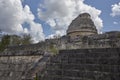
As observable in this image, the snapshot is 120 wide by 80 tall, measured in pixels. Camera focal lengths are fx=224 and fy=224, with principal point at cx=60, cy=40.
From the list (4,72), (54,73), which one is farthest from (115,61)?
(4,72)

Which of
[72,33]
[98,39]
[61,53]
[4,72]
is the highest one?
[72,33]

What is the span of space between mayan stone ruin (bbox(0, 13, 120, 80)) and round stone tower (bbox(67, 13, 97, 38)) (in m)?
5.28

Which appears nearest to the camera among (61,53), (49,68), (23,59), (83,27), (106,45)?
(49,68)

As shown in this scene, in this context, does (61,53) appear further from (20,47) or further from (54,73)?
(20,47)

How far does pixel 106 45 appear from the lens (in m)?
9.20

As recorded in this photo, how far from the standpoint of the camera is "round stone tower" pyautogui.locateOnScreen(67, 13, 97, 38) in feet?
55.1

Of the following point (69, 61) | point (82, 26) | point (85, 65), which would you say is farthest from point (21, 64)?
point (82, 26)

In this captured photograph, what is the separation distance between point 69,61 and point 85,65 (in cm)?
85

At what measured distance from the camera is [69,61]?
7.63 m

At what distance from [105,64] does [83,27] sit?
10.5 meters

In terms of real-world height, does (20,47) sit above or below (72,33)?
below

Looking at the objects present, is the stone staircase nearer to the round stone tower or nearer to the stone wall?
the stone wall

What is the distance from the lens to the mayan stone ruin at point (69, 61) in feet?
21.5

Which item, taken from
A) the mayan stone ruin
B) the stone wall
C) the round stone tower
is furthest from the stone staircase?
the round stone tower
